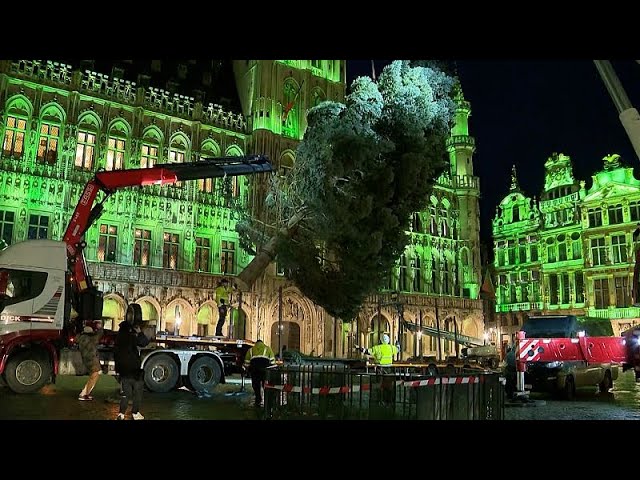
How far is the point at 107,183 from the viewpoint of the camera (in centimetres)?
1644

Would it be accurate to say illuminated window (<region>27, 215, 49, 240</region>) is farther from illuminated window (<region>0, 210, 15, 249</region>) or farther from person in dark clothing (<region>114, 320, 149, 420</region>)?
person in dark clothing (<region>114, 320, 149, 420</region>)

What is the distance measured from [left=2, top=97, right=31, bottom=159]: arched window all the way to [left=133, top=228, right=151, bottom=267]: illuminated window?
21.2 ft

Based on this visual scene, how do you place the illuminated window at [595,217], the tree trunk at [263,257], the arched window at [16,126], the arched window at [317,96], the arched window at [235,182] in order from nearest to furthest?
the tree trunk at [263,257]
the arched window at [16,126]
the arched window at [235,182]
the arched window at [317,96]
the illuminated window at [595,217]

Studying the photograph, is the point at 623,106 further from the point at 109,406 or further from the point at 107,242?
the point at 107,242

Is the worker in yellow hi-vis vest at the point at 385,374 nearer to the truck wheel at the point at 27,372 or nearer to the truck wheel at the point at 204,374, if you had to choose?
the truck wheel at the point at 204,374

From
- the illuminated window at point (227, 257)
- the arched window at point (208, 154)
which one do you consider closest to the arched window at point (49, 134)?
the arched window at point (208, 154)

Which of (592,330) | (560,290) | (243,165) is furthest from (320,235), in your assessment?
(560,290)

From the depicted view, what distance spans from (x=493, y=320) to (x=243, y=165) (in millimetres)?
37364

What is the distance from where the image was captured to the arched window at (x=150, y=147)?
30.4 metres

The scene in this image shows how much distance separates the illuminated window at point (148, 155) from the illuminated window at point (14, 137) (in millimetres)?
5566

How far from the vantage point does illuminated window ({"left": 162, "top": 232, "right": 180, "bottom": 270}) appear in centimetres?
3033
